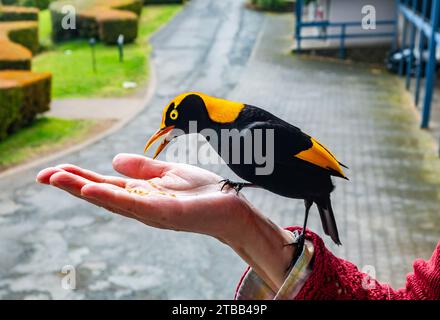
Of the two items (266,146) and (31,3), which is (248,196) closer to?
(266,146)

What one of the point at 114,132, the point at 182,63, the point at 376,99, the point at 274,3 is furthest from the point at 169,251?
the point at 274,3

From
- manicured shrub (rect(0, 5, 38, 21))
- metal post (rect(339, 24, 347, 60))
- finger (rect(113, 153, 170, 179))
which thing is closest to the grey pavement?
metal post (rect(339, 24, 347, 60))

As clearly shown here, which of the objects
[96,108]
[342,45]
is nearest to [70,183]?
[96,108]

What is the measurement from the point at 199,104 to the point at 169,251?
15.3 feet

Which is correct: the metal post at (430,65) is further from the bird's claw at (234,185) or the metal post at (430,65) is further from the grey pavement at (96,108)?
the bird's claw at (234,185)

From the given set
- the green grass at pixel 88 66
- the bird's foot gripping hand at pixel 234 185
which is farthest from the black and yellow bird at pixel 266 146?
the green grass at pixel 88 66

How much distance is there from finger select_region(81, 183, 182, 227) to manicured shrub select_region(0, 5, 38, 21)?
647 inches

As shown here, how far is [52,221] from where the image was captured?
6645 millimetres

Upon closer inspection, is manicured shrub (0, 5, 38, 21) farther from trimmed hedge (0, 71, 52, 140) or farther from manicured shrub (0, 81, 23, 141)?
manicured shrub (0, 81, 23, 141)

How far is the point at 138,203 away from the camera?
1414 millimetres

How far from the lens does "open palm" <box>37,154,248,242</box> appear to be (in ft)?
4.67

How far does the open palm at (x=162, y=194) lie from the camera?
1.42 metres

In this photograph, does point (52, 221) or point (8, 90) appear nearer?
point (52, 221)
